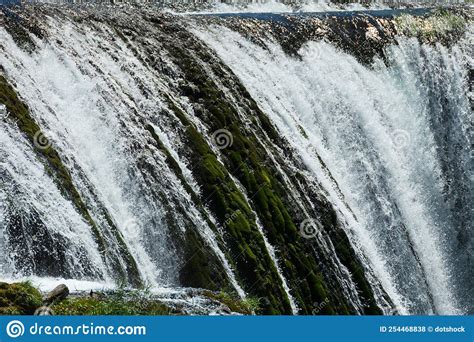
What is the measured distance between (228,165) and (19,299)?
10186 mm

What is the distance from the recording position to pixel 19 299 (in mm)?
12312

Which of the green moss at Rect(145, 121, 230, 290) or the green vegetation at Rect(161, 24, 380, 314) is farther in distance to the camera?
the green vegetation at Rect(161, 24, 380, 314)

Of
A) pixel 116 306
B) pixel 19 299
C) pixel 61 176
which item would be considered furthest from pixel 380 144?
pixel 19 299

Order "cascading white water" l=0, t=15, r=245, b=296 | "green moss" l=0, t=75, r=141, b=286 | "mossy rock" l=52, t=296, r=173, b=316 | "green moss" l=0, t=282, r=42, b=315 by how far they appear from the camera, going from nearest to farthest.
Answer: "green moss" l=0, t=282, r=42, b=315, "mossy rock" l=52, t=296, r=173, b=316, "green moss" l=0, t=75, r=141, b=286, "cascading white water" l=0, t=15, r=245, b=296

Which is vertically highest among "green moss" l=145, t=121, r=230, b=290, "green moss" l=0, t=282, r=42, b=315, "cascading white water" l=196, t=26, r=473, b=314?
"green moss" l=0, t=282, r=42, b=315

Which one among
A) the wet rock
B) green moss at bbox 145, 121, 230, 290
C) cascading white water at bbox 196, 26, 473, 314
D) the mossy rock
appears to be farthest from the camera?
cascading white water at bbox 196, 26, 473, 314

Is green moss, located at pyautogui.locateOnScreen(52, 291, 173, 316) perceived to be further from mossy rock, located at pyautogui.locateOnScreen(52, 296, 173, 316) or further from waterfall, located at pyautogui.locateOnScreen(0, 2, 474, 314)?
waterfall, located at pyautogui.locateOnScreen(0, 2, 474, 314)

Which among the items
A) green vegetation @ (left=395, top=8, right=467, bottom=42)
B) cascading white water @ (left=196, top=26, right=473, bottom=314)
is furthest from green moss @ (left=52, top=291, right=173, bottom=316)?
green vegetation @ (left=395, top=8, right=467, bottom=42)

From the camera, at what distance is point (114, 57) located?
22625mm

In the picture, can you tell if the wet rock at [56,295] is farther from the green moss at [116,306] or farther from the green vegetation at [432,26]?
the green vegetation at [432,26]

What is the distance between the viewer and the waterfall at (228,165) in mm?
17328

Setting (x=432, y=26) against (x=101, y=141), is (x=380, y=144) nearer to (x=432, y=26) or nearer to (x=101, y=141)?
(x=432, y=26)

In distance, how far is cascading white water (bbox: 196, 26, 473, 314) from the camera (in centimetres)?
2609

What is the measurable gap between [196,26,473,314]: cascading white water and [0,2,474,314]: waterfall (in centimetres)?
6
